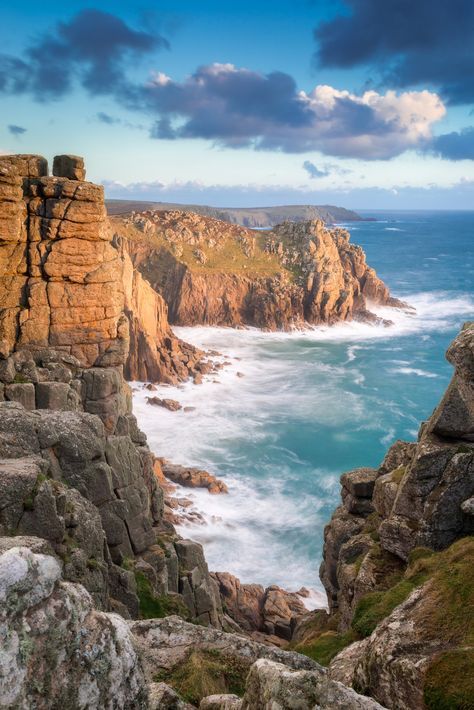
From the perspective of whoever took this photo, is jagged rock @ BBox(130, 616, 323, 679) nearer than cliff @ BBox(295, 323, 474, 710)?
No

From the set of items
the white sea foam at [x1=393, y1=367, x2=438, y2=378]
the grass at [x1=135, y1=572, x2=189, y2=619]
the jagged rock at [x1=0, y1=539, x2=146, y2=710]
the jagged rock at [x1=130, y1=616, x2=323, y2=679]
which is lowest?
the white sea foam at [x1=393, y1=367, x2=438, y2=378]

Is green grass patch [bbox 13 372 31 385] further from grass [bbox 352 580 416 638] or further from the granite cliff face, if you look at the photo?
grass [bbox 352 580 416 638]

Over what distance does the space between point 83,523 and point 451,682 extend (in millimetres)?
12499

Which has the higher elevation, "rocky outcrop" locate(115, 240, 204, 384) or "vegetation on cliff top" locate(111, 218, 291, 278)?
"vegetation on cliff top" locate(111, 218, 291, 278)

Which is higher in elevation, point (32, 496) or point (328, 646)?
point (32, 496)

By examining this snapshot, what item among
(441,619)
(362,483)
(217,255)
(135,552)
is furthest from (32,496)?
(217,255)

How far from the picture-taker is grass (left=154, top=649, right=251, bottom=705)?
11906 mm

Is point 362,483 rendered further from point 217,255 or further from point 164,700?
point 217,255

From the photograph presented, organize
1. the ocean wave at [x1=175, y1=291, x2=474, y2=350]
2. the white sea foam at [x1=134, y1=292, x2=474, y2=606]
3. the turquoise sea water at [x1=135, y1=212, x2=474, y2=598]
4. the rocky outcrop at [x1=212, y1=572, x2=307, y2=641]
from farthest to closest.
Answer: the ocean wave at [x1=175, y1=291, x2=474, y2=350]
the turquoise sea water at [x1=135, y1=212, x2=474, y2=598]
the white sea foam at [x1=134, y1=292, x2=474, y2=606]
the rocky outcrop at [x1=212, y1=572, x2=307, y2=641]

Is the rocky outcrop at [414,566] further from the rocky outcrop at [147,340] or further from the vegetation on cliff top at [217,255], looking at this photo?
the vegetation on cliff top at [217,255]

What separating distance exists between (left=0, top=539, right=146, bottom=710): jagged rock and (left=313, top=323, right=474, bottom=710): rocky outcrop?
19.5 feet

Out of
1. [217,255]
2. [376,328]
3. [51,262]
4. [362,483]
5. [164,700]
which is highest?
[217,255]

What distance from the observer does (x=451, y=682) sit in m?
10.4

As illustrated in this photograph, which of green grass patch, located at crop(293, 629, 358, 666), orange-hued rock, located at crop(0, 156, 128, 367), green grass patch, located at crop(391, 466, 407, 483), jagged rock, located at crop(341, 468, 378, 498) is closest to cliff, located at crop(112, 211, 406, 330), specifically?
orange-hued rock, located at crop(0, 156, 128, 367)
